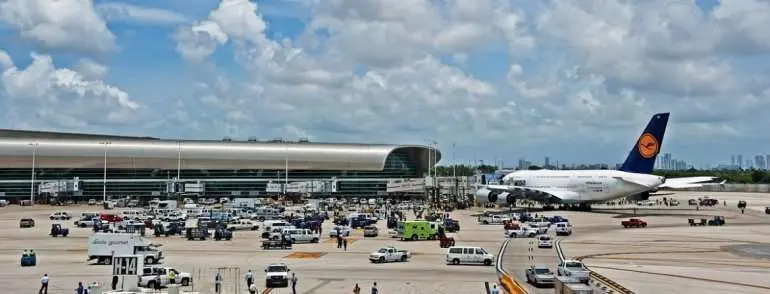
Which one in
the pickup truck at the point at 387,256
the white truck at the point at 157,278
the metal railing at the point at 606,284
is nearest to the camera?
the metal railing at the point at 606,284

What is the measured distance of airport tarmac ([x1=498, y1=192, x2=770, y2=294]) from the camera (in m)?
41.0

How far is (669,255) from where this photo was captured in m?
55.7

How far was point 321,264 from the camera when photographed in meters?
50.4

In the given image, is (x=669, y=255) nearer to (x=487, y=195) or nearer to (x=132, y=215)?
(x=487, y=195)

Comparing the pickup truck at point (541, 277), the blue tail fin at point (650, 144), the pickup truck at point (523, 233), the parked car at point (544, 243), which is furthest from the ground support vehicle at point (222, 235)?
the blue tail fin at point (650, 144)

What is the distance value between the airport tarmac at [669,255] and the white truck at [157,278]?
1694cm

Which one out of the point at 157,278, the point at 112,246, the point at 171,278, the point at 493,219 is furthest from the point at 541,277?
the point at 493,219

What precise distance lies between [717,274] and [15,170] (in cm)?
17076

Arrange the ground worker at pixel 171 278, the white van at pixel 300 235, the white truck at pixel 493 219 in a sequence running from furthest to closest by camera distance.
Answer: the white truck at pixel 493 219 < the white van at pixel 300 235 < the ground worker at pixel 171 278

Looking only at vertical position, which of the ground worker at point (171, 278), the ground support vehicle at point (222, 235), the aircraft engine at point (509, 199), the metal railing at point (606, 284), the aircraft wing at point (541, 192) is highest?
the aircraft wing at point (541, 192)

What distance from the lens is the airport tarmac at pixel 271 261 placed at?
40.1m

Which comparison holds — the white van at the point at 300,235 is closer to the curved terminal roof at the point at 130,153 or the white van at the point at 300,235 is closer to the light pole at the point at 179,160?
the light pole at the point at 179,160

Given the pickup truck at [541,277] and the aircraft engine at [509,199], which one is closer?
the pickup truck at [541,277]

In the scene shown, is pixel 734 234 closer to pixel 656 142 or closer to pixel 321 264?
pixel 656 142
